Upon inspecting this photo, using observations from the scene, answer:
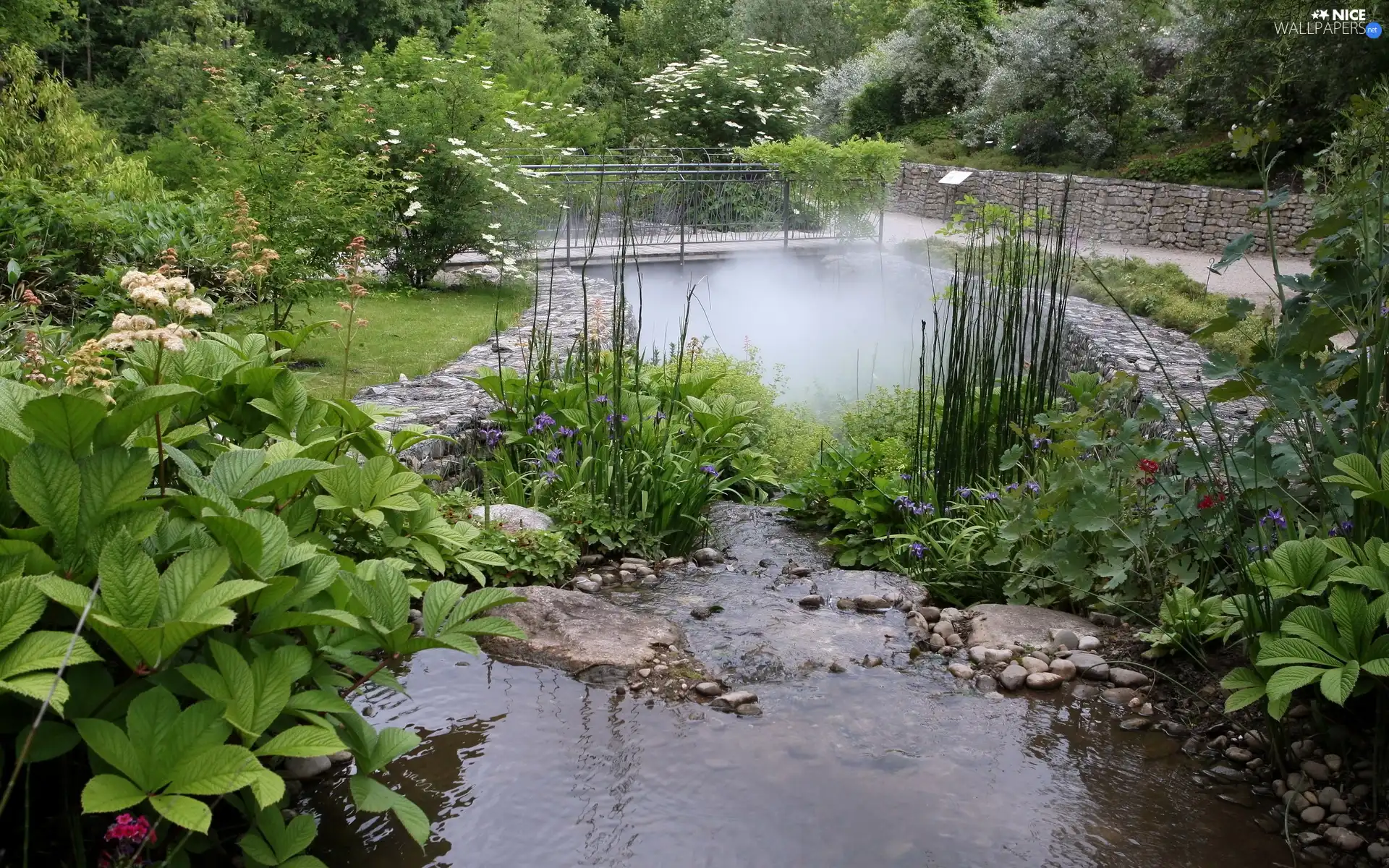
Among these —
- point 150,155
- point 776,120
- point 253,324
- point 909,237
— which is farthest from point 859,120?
point 253,324

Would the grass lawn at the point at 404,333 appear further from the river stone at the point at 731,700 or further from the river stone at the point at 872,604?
the river stone at the point at 731,700

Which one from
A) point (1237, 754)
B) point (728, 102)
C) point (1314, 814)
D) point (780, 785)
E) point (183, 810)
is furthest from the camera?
point (728, 102)

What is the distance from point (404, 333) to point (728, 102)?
1215cm

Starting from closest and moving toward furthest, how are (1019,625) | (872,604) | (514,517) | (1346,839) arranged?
(1346,839)
(1019,625)
(872,604)
(514,517)

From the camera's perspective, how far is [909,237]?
14.5 meters

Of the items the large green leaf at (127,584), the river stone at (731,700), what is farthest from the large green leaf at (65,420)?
the river stone at (731,700)

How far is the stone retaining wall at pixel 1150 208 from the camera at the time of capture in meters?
13.1

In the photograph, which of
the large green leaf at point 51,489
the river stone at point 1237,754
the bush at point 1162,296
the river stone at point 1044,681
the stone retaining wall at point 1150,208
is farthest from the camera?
the stone retaining wall at point 1150,208

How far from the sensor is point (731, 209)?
45.4ft

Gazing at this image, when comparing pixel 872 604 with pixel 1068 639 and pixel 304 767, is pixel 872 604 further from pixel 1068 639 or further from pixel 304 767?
pixel 304 767

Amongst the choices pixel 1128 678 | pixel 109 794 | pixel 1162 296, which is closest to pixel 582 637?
pixel 1128 678

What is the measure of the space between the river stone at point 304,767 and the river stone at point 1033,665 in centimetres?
199

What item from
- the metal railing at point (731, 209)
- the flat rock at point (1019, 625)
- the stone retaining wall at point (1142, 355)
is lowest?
the flat rock at point (1019, 625)

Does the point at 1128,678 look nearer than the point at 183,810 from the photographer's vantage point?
No
